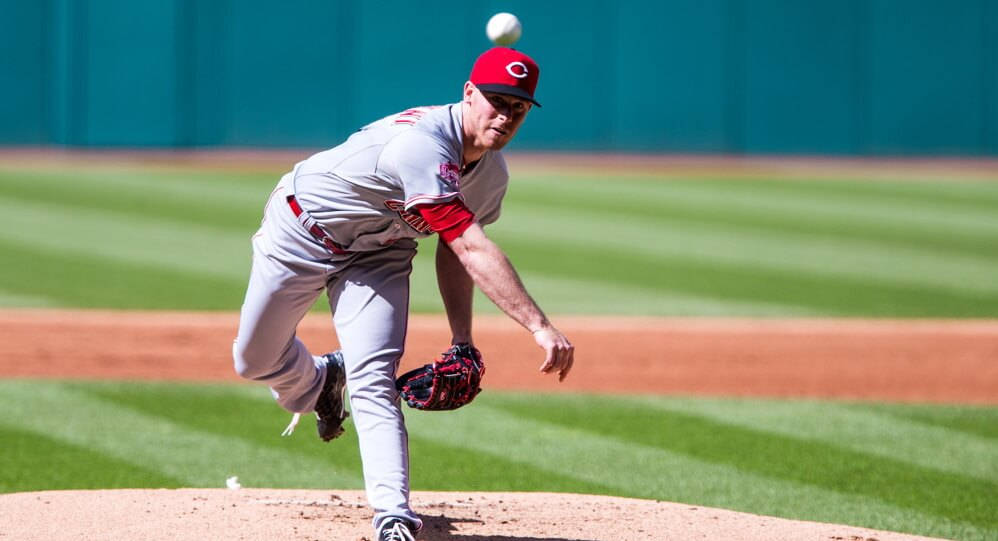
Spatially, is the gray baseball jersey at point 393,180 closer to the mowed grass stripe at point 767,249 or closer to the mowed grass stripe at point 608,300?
the mowed grass stripe at point 608,300

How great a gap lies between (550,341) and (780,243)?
8.40 metres

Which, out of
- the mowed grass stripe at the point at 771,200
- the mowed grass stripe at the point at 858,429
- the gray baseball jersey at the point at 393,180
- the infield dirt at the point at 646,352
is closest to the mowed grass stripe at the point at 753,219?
the mowed grass stripe at the point at 771,200

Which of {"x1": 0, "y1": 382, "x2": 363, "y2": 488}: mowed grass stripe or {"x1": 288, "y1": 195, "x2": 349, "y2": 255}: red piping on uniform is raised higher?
{"x1": 288, "y1": 195, "x2": 349, "y2": 255}: red piping on uniform

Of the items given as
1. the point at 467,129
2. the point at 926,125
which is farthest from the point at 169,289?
the point at 926,125

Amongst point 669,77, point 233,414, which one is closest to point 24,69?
point 669,77

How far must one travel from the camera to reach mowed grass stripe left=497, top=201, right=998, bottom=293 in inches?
399

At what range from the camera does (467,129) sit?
3758mm

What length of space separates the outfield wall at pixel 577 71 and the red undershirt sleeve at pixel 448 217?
13.3 metres

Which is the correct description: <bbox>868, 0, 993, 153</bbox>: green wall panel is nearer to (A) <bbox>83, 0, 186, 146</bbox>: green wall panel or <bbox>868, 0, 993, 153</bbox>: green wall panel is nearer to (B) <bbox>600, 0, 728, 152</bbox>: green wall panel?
(B) <bbox>600, 0, 728, 152</bbox>: green wall panel

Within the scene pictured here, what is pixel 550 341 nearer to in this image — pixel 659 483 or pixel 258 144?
pixel 659 483

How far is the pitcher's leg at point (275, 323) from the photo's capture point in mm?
4070

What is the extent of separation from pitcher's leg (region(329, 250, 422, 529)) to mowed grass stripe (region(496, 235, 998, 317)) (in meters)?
Result: 4.85

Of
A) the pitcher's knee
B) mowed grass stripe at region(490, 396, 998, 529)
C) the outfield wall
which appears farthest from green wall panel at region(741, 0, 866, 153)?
the pitcher's knee

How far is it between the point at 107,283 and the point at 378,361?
6.05 m
